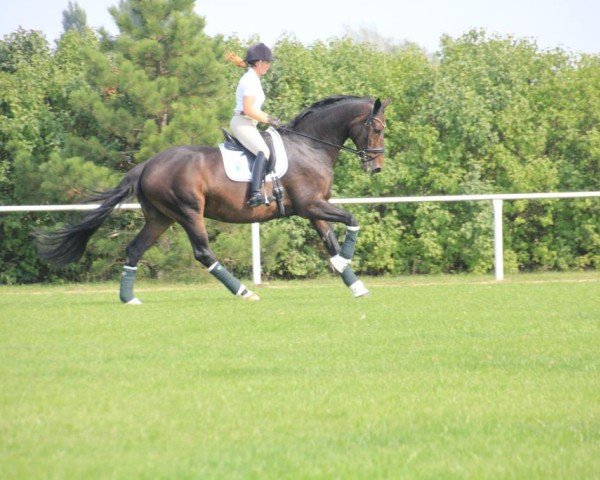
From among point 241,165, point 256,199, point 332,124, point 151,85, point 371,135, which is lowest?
point 256,199

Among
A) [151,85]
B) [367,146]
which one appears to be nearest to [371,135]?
[367,146]

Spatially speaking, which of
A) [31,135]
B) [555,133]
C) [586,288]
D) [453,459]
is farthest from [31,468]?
[555,133]

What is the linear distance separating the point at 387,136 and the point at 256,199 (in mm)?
7355

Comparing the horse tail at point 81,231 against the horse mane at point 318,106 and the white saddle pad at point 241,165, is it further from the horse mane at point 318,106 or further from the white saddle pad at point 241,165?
the horse mane at point 318,106

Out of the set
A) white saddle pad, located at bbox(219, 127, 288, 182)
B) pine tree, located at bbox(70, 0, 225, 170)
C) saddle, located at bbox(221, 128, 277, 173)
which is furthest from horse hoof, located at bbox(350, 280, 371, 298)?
pine tree, located at bbox(70, 0, 225, 170)

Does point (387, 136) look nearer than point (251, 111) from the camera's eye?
No

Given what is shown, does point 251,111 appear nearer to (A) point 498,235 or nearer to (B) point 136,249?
(B) point 136,249

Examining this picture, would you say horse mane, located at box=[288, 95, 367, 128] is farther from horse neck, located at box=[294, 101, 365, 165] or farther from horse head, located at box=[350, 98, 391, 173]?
horse head, located at box=[350, 98, 391, 173]

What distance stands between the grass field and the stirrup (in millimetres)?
1432

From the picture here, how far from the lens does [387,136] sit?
20.0 meters

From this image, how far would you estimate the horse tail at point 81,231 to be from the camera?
1358 cm

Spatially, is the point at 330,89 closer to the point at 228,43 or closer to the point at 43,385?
the point at 228,43

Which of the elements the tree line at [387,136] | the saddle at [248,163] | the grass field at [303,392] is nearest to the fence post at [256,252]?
the tree line at [387,136]

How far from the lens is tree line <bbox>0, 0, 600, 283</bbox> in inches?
704
